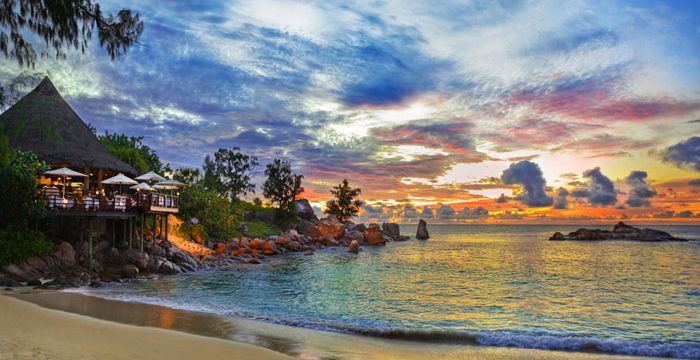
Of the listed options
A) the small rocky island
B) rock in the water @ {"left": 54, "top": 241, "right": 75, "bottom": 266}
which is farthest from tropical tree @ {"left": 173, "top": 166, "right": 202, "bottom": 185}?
the small rocky island

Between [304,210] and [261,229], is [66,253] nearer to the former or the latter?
[261,229]

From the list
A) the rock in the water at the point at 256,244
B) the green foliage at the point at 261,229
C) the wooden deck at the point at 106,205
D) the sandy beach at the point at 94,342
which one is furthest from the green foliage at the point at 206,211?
the sandy beach at the point at 94,342

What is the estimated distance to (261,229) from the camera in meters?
72.1

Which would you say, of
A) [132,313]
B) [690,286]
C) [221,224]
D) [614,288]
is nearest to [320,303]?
[132,313]

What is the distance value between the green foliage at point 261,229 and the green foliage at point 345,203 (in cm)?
2499

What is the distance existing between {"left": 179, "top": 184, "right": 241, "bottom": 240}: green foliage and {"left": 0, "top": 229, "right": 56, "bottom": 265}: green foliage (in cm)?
2240

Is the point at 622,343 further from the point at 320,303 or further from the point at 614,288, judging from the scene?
the point at 614,288

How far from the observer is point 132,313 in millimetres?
17609

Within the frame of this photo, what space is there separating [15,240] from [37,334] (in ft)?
63.2

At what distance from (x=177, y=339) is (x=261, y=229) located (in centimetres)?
6016

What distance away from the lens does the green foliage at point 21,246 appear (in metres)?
25.8

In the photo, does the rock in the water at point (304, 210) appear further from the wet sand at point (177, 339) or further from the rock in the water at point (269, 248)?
the wet sand at point (177, 339)

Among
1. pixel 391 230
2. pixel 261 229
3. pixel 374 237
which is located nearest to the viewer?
pixel 261 229

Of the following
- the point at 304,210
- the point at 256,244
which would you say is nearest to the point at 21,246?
the point at 256,244
